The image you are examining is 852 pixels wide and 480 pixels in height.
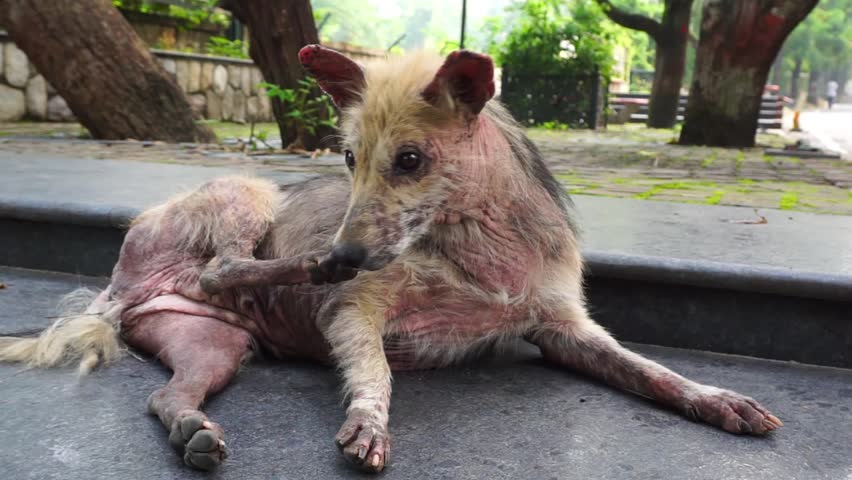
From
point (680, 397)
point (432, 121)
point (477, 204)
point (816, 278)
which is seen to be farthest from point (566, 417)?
point (816, 278)

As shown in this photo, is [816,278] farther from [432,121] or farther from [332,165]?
[332,165]

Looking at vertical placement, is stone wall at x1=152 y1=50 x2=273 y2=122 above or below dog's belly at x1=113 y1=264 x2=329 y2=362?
above

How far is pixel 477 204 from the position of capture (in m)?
2.98

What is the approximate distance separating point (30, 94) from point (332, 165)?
830 cm

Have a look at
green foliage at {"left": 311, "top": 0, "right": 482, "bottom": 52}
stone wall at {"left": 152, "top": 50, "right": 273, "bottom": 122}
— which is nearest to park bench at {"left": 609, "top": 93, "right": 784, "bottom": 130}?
stone wall at {"left": 152, "top": 50, "right": 273, "bottom": 122}

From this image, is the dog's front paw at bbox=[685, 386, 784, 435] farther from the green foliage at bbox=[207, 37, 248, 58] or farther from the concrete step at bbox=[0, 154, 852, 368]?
the green foliage at bbox=[207, 37, 248, 58]

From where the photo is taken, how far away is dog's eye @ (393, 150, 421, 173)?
9.09ft

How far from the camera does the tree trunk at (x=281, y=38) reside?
30.6ft

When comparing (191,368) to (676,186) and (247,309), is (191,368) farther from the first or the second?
(676,186)

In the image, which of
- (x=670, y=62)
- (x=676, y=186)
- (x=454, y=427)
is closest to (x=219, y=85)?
(x=676, y=186)

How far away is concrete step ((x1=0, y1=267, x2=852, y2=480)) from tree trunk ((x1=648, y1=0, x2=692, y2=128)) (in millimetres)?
22800

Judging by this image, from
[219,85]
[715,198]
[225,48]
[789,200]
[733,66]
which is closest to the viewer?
[715,198]

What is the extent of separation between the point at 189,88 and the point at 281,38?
7.59m

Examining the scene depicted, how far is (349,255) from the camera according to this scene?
8.52ft
